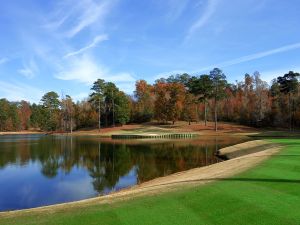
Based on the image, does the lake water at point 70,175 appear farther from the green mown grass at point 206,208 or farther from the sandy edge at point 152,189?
the green mown grass at point 206,208

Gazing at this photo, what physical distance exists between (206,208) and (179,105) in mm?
87877

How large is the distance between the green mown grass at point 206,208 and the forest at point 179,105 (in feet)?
261

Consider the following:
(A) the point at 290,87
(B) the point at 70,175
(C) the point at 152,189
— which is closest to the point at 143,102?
(A) the point at 290,87

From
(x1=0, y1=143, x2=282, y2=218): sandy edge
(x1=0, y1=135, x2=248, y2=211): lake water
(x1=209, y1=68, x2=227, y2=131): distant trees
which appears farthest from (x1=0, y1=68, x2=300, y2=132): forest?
(x1=0, y1=143, x2=282, y2=218): sandy edge

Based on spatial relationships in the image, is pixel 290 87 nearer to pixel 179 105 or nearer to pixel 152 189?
pixel 179 105

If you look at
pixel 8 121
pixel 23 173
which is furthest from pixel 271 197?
pixel 8 121

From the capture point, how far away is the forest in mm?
96188

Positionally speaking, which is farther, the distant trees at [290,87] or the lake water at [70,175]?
the distant trees at [290,87]

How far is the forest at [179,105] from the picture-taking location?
96.2m

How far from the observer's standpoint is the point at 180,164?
32.6m

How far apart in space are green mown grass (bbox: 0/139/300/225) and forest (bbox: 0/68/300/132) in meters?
79.5

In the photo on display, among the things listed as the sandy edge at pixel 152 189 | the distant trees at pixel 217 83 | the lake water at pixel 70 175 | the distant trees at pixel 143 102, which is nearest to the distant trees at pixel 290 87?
the distant trees at pixel 217 83

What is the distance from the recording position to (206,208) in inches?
417

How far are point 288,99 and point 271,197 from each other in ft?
308
